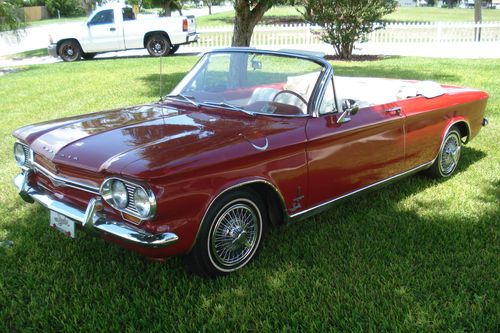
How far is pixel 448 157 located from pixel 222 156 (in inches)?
127

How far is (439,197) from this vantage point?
16.0 ft

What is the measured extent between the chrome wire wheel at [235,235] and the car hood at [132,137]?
0.47 metres

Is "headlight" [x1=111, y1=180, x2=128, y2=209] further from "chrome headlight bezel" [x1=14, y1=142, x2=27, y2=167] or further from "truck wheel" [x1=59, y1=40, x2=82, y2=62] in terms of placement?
"truck wheel" [x1=59, y1=40, x2=82, y2=62]

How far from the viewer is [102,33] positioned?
1741 cm

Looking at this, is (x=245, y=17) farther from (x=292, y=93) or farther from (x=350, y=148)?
(x=350, y=148)

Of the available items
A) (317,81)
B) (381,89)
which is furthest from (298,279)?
(381,89)

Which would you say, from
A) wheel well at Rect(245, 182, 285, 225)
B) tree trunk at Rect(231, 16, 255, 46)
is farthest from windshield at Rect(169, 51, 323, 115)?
tree trunk at Rect(231, 16, 255, 46)

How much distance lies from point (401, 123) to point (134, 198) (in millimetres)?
2675

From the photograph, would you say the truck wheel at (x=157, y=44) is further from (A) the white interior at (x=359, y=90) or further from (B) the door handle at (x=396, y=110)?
(B) the door handle at (x=396, y=110)

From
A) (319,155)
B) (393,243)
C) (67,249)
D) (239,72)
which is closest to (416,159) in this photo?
(393,243)

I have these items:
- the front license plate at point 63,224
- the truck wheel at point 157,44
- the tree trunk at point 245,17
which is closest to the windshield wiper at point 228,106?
the front license plate at point 63,224

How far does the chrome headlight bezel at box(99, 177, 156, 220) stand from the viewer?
9.61ft

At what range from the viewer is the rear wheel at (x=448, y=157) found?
5285mm

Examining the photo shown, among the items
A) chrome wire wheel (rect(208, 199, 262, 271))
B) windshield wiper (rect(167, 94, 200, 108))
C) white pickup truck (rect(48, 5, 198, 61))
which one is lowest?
chrome wire wheel (rect(208, 199, 262, 271))
